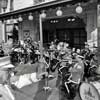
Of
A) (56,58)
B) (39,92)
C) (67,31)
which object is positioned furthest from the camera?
(67,31)

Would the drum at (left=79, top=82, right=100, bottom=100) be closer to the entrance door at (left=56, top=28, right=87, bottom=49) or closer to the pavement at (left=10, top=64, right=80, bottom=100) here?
the pavement at (left=10, top=64, right=80, bottom=100)

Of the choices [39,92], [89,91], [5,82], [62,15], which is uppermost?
[62,15]

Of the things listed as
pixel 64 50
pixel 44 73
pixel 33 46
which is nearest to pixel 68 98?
pixel 44 73

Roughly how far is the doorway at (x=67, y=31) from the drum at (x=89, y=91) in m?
4.71

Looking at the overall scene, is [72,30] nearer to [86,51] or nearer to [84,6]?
[84,6]

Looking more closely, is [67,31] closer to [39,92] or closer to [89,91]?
[39,92]

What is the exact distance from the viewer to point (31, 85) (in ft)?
15.5

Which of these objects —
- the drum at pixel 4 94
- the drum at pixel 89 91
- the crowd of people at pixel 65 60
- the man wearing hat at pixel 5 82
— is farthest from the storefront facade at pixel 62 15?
the drum at pixel 4 94

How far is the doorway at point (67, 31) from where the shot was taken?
7871 mm

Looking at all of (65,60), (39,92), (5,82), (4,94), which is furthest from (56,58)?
(4,94)

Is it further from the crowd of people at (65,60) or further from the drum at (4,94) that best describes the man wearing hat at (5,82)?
the crowd of people at (65,60)

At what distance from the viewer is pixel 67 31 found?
859cm

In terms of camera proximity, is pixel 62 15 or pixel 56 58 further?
pixel 62 15

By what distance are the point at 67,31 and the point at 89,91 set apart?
5.75 meters
